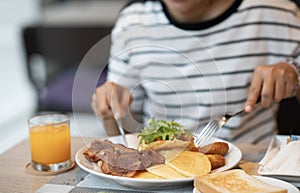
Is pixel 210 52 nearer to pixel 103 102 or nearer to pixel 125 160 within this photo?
pixel 103 102

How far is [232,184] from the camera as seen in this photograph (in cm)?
97

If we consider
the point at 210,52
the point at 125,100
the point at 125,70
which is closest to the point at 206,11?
the point at 210,52

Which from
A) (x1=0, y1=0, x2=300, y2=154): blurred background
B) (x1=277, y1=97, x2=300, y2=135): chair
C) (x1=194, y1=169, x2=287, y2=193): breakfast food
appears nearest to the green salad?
(x1=194, y1=169, x2=287, y2=193): breakfast food

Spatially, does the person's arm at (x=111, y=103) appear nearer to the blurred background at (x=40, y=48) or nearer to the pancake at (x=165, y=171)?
the pancake at (x=165, y=171)

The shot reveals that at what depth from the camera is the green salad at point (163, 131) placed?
1.11m

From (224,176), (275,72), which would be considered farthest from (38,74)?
(224,176)

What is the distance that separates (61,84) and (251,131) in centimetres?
160

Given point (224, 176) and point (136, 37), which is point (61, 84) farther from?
point (224, 176)

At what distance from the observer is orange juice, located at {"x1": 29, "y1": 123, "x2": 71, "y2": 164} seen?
115cm

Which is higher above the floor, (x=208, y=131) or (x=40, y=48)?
(x=208, y=131)

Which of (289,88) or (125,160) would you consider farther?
(289,88)

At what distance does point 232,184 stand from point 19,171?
49 centimetres

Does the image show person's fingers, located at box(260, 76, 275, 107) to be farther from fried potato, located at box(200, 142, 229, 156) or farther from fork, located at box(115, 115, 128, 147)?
fork, located at box(115, 115, 128, 147)

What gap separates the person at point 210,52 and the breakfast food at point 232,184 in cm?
48
